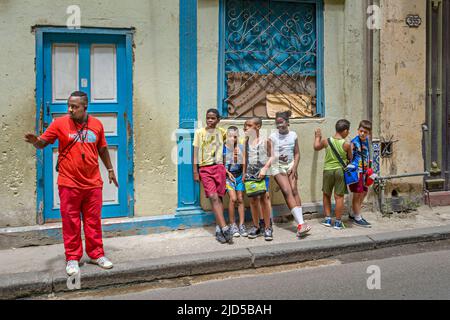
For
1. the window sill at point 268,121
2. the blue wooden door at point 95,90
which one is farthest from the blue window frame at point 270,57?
the blue wooden door at point 95,90

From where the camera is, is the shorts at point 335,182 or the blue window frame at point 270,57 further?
the blue window frame at point 270,57

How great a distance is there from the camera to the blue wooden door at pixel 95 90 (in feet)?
20.3

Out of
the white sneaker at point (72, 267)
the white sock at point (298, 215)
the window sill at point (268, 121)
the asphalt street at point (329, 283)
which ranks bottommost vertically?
the asphalt street at point (329, 283)

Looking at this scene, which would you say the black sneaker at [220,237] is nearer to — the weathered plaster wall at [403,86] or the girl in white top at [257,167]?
the girl in white top at [257,167]

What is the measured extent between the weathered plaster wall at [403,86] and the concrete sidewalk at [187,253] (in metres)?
1.07

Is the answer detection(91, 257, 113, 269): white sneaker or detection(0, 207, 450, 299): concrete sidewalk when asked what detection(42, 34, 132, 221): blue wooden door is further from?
detection(91, 257, 113, 269): white sneaker

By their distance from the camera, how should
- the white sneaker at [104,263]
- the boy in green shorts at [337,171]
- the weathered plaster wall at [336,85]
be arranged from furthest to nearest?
the weathered plaster wall at [336,85] → the boy in green shorts at [337,171] → the white sneaker at [104,263]

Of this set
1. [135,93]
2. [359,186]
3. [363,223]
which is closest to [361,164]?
[359,186]

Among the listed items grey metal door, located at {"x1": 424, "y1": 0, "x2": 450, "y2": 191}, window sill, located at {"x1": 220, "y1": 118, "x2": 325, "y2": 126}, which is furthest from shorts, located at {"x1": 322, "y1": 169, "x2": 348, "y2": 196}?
grey metal door, located at {"x1": 424, "y1": 0, "x2": 450, "y2": 191}

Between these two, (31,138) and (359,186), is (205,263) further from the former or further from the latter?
(359,186)

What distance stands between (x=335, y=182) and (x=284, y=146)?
34.1 inches

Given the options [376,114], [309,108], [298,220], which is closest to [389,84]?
[376,114]

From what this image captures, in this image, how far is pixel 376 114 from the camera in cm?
740
